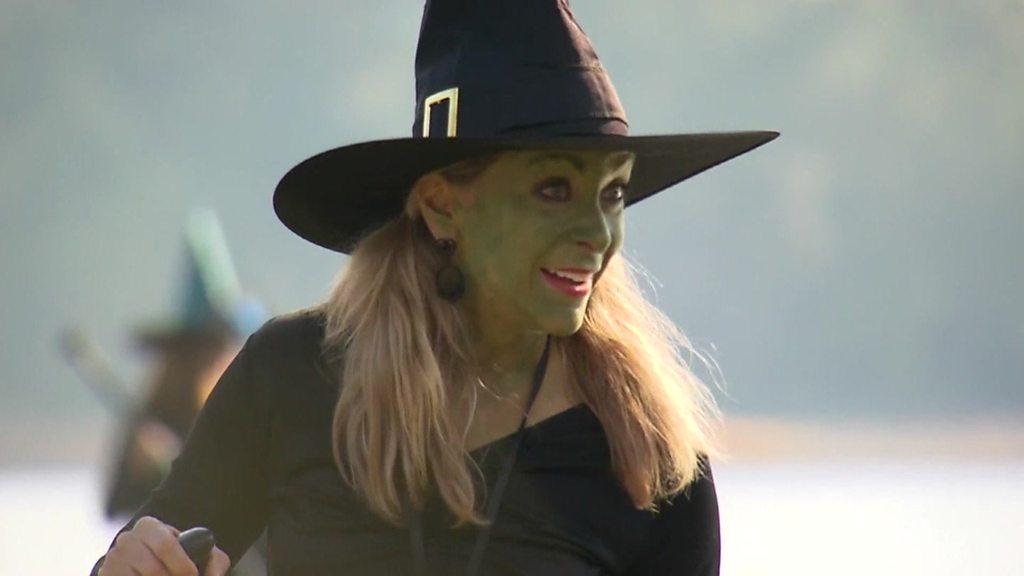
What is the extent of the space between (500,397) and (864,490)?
16.4 feet

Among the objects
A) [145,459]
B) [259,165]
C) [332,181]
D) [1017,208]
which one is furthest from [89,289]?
[1017,208]

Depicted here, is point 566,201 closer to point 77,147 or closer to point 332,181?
point 332,181

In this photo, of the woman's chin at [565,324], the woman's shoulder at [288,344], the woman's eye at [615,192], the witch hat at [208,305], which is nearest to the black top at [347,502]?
the woman's shoulder at [288,344]

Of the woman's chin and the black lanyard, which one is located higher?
the woman's chin

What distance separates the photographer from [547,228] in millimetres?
1953

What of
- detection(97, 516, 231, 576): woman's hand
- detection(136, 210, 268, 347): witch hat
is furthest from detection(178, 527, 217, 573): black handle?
detection(136, 210, 268, 347): witch hat

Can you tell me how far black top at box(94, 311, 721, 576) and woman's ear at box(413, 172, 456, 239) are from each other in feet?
0.63

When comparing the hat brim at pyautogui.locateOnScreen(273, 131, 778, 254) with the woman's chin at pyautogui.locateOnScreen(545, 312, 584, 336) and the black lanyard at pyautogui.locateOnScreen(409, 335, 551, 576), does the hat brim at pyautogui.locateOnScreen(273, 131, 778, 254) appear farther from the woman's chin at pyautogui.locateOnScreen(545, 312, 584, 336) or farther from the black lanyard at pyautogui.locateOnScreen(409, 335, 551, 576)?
the black lanyard at pyautogui.locateOnScreen(409, 335, 551, 576)

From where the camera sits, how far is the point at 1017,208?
8.73m

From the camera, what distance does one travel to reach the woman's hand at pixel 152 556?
68.4 inches

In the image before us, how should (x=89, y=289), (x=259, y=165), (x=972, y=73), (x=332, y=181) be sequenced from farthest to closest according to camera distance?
(x=972, y=73)
(x=259, y=165)
(x=89, y=289)
(x=332, y=181)

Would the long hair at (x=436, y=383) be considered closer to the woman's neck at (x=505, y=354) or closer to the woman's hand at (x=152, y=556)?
the woman's neck at (x=505, y=354)

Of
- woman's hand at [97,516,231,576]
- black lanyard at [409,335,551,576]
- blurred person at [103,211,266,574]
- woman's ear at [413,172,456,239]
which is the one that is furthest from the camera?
blurred person at [103,211,266,574]

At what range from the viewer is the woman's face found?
6.42 ft
